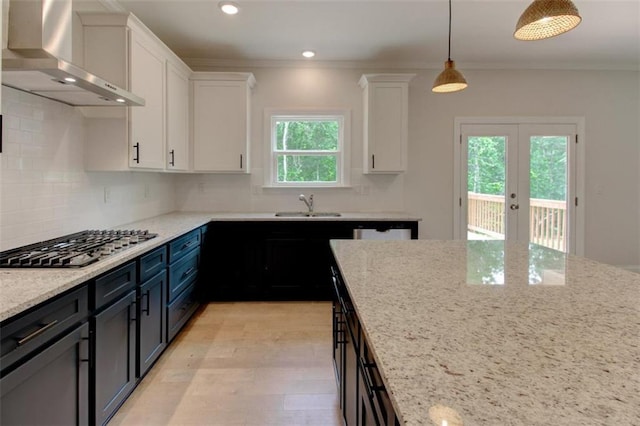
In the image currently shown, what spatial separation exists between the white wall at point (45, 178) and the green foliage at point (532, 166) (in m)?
4.00

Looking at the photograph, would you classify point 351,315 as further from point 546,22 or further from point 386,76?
point 386,76

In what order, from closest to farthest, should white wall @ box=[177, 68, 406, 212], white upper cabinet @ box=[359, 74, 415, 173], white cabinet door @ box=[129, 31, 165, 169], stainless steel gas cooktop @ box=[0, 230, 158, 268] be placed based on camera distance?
stainless steel gas cooktop @ box=[0, 230, 158, 268] < white cabinet door @ box=[129, 31, 165, 169] < white upper cabinet @ box=[359, 74, 415, 173] < white wall @ box=[177, 68, 406, 212]

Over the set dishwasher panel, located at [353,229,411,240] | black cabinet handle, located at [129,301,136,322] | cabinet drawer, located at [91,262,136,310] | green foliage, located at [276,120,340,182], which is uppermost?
green foliage, located at [276,120,340,182]

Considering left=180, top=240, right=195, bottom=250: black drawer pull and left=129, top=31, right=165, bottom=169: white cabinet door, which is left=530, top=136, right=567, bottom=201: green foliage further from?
left=129, top=31, right=165, bottom=169: white cabinet door

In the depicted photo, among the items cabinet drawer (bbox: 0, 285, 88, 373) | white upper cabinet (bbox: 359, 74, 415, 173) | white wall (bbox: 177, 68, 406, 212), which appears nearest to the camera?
cabinet drawer (bbox: 0, 285, 88, 373)

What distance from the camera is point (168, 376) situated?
2398 millimetres

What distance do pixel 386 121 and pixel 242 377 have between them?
121 inches

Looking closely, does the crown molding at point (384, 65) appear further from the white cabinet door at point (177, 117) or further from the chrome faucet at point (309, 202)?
the chrome faucet at point (309, 202)

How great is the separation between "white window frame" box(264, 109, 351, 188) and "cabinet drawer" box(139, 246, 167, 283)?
7.02 feet

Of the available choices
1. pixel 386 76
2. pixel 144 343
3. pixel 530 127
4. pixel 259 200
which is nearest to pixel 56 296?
pixel 144 343

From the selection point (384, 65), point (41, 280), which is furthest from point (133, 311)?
point (384, 65)

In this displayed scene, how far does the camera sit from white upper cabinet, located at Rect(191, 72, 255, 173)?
13.4 ft

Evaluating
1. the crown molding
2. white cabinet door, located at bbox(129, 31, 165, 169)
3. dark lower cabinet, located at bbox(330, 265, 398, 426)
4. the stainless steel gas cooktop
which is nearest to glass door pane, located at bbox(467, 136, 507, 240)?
the crown molding

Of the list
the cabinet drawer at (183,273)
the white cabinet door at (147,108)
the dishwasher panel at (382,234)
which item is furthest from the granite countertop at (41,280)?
the dishwasher panel at (382,234)
